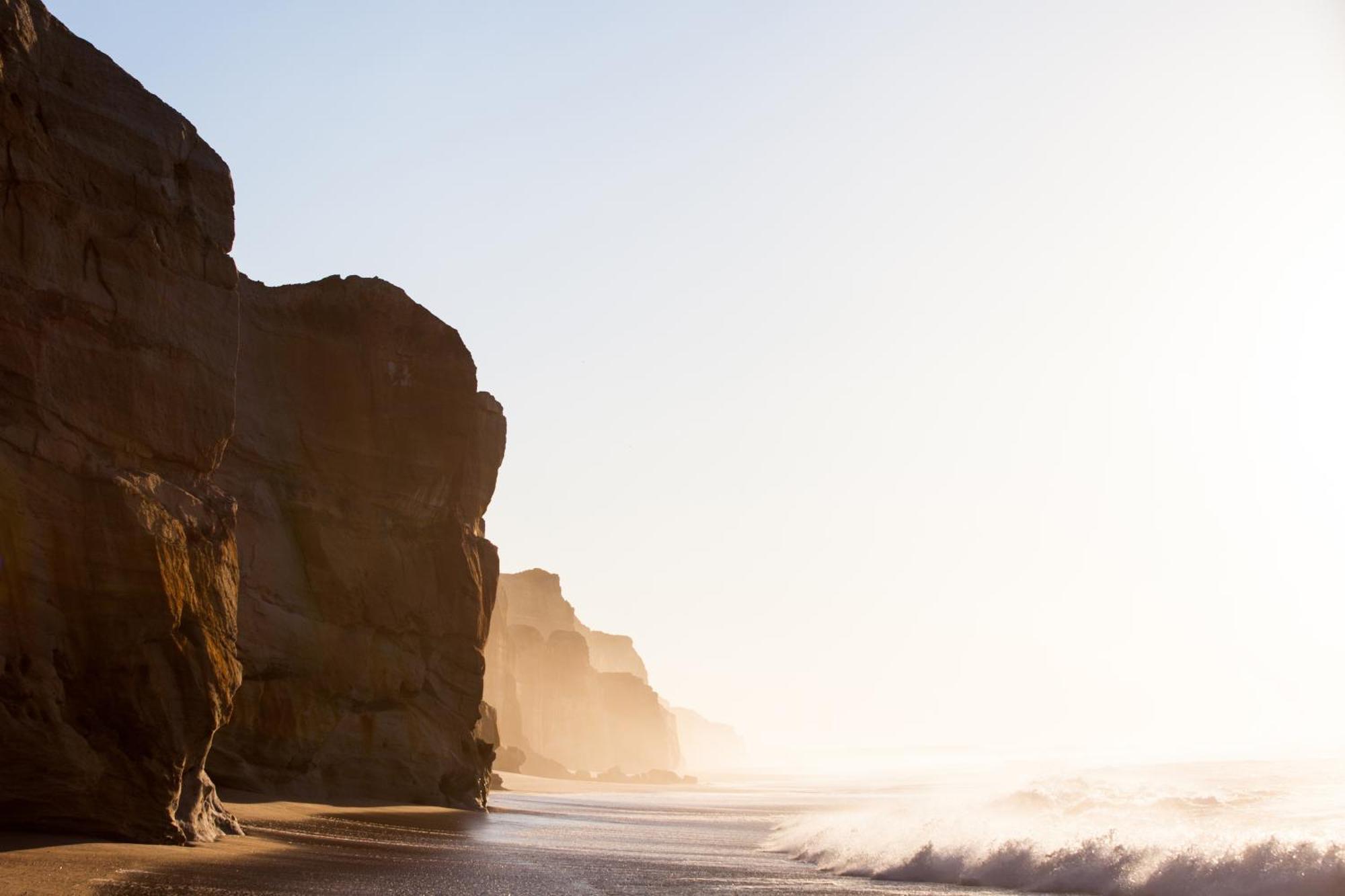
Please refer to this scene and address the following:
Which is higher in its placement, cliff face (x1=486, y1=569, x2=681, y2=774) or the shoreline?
cliff face (x1=486, y1=569, x2=681, y2=774)

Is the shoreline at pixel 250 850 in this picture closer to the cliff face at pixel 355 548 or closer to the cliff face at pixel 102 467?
the cliff face at pixel 102 467

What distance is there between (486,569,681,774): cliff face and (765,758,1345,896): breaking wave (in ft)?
187

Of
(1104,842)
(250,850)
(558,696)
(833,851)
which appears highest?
(558,696)

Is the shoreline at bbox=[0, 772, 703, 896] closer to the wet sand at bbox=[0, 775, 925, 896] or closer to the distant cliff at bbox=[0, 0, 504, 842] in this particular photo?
the wet sand at bbox=[0, 775, 925, 896]

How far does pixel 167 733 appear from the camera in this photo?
618 inches

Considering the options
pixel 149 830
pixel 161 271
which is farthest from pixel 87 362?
pixel 149 830

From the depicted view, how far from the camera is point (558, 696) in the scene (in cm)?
11019

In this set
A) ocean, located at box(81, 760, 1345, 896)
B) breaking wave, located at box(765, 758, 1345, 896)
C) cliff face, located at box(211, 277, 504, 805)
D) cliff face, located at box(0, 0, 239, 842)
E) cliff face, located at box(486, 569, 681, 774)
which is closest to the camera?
cliff face, located at box(0, 0, 239, 842)

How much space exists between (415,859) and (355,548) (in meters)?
14.7

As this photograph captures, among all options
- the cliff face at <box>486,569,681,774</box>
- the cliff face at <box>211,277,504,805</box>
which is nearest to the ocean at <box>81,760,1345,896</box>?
the cliff face at <box>211,277,504,805</box>

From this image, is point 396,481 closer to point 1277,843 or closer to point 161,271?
point 161,271

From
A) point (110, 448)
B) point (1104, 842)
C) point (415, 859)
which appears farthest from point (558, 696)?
point (110, 448)

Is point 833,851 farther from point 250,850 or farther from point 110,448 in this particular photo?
point 110,448

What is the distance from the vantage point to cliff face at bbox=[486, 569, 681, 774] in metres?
86.9
